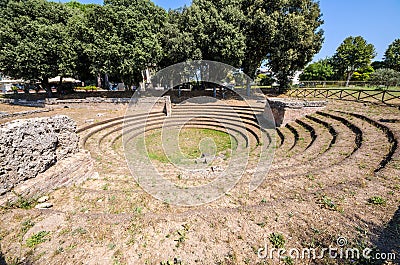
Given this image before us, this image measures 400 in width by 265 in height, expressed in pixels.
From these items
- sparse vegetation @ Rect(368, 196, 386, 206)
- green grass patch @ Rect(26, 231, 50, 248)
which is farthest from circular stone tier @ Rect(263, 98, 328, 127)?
green grass patch @ Rect(26, 231, 50, 248)

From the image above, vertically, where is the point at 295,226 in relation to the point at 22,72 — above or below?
below

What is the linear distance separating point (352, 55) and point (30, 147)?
5431 centimetres

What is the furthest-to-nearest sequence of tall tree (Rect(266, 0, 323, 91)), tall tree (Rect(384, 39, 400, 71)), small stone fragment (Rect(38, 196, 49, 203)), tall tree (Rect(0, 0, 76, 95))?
tall tree (Rect(384, 39, 400, 71)), tall tree (Rect(266, 0, 323, 91)), tall tree (Rect(0, 0, 76, 95)), small stone fragment (Rect(38, 196, 49, 203))

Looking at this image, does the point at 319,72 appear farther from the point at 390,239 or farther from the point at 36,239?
the point at 36,239

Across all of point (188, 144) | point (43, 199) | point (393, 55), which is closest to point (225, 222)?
point (43, 199)

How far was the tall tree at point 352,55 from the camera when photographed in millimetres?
38938

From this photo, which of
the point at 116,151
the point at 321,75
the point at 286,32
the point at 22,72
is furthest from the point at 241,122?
the point at 321,75

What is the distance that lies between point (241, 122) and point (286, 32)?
1042 centimetres

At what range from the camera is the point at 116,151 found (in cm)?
972

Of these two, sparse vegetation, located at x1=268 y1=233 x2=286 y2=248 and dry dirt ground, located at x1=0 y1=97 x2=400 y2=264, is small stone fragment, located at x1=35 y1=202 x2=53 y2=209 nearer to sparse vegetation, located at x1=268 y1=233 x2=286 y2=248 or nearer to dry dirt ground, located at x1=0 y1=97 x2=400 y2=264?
dry dirt ground, located at x1=0 y1=97 x2=400 y2=264

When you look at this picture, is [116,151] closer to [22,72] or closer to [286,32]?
[22,72]

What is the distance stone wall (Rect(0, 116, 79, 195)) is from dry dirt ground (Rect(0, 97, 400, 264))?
823mm

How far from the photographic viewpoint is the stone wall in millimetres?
4094

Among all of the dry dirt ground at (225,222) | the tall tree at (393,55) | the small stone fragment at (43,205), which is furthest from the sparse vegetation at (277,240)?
the tall tree at (393,55)
